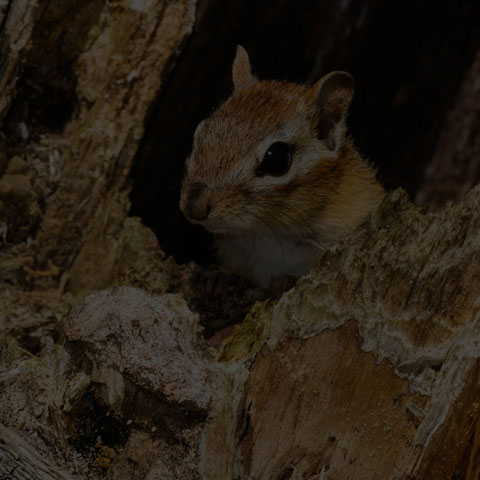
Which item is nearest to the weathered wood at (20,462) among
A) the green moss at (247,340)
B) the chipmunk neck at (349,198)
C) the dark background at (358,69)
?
the green moss at (247,340)

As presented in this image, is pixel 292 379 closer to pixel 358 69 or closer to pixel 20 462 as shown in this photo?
pixel 20 462

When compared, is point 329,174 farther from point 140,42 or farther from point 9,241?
point 9,241

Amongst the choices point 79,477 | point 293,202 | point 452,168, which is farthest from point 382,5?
point 79,477

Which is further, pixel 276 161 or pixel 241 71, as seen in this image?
pixel 241 71

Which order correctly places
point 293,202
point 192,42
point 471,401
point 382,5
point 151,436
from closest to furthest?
point 471,401 < point 151,436 < point 293,202 < point 192,42 < point 382,5

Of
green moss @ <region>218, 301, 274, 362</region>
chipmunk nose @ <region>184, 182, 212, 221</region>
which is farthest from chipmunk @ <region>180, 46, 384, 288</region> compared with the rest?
green moss @ <region>218, 301, 274, 362</region>

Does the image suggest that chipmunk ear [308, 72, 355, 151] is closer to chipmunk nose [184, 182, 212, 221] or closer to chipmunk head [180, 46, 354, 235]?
chipmunk head [180, 46, 354, 235]

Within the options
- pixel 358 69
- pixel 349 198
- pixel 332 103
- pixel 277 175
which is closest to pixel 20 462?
pixel 277 175
